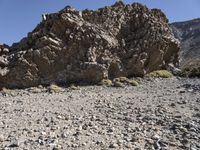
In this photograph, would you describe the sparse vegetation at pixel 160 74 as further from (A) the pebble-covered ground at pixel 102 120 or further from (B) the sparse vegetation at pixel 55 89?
(B) the sparse vegetation at pixel 55 89

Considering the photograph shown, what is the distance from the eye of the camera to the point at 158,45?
92.9ft

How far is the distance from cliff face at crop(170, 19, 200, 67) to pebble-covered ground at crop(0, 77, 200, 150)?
86.1 metres

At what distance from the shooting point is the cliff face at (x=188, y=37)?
377 feet

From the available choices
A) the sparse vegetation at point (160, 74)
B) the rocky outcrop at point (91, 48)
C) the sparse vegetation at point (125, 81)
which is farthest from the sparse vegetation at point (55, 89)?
the sparse vegetation at point (160, 74)

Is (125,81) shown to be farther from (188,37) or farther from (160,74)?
(188,37)

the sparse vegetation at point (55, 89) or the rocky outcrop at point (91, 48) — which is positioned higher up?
the rocky outcrop at point (91, 48)

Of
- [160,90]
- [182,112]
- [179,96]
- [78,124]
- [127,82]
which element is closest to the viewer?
[78,124]

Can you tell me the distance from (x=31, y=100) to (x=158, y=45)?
→ 39.4 feet

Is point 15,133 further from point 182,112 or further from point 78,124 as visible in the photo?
point 182,112

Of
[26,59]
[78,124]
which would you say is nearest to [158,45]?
[26,59]

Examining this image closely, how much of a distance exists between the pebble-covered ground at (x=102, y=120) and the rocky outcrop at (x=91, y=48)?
11.6 ft

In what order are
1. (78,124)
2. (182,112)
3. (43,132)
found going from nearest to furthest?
(43,132) < (78,124) < (182,112)

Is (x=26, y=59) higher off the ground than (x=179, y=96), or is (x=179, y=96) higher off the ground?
(x=26, y=59)

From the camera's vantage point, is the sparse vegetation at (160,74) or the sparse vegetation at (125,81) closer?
the sparse vegetation at (125,81)
